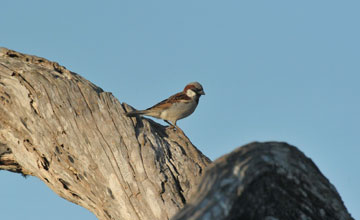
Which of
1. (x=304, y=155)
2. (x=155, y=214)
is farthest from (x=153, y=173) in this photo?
(x=304, y=155)

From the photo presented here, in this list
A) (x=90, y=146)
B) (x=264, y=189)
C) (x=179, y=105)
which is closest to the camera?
(x=264, y=189)

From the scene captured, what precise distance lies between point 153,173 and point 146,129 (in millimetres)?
876

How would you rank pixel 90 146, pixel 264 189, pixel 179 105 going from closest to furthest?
pixel 264 189, pixel 90 146, pixel 179 105

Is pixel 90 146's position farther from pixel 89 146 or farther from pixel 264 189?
pixel 264 189

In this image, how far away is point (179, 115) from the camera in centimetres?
973

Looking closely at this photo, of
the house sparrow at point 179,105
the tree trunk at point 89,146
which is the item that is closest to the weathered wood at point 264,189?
A: the tree trunk at point 89,146

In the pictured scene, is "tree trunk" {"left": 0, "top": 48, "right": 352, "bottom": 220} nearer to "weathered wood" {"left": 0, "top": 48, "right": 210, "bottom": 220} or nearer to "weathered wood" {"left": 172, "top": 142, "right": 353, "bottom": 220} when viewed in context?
"weathered wood" {"left": 0, "top": 48, "right": 210, "bottom": 220}

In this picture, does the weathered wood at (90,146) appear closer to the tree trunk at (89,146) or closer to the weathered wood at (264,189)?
the tree trunk at (89,146)

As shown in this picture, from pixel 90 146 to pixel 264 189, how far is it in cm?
376

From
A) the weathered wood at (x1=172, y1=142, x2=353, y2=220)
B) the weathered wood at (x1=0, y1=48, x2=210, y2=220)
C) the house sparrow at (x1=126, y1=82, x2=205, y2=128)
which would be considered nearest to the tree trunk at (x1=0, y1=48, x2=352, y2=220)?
the weathered wood at (x1=0, y1=48, x2=210, y2=220)

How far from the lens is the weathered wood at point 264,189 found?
3.30 metres

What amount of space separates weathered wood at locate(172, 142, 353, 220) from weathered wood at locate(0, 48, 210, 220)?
9.10 ft

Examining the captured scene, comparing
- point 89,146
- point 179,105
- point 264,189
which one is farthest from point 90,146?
point 264,189

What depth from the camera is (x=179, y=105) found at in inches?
384
